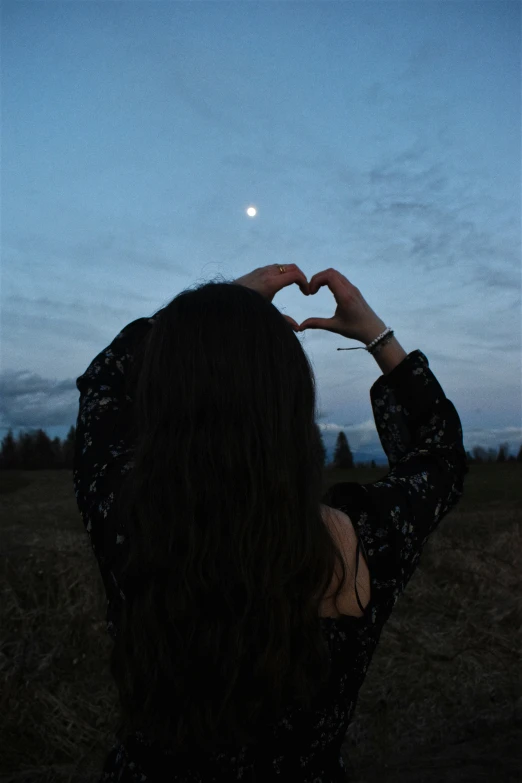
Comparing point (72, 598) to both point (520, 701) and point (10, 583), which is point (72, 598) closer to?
point (10, 583)

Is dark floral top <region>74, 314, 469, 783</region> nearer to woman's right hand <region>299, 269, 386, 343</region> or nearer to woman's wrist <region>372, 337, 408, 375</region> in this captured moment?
woman's wrist <region>372, 337, 408, 375</region>

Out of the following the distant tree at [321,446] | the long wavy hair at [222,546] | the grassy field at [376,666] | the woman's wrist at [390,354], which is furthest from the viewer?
the grassy field at [376,666]

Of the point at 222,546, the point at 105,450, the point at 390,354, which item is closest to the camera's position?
the point at 222,546

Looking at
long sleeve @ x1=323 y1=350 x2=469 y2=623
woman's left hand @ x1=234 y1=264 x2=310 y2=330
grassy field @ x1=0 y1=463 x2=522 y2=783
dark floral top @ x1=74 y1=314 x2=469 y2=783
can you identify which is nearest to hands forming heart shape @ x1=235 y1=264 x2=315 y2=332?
woman's left hand @ x1=234 y1=264 x2=310 y2=330

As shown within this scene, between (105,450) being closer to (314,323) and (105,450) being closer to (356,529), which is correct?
(356,529)

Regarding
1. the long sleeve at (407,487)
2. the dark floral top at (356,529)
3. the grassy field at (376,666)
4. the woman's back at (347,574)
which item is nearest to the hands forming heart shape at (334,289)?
the long sleeve at (407,487)

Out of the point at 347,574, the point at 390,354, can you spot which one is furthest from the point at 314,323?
the point at 347,574

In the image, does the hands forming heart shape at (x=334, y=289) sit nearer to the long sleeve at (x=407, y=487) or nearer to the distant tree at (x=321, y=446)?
the long sleeve at (x=407, y=487)

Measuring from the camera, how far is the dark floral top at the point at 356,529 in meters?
1.22

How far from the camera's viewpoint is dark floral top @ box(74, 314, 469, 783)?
122 cm

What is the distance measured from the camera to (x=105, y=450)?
4.25ft

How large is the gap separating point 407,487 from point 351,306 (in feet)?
1.79

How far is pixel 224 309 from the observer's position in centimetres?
122

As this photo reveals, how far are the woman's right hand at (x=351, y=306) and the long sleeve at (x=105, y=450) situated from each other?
52 centimetres
